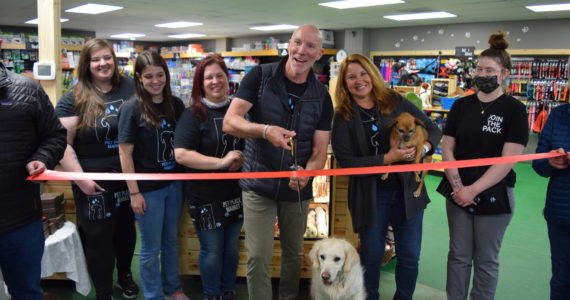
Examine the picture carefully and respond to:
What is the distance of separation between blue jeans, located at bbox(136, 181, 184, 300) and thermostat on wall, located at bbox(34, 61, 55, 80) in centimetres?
143

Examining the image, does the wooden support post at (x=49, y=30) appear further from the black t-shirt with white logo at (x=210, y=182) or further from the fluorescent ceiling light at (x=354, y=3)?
the fluorescent ceiling light at (x=354, y=3)

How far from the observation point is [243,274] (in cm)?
317

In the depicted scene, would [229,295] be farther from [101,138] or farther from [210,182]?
[101,138]

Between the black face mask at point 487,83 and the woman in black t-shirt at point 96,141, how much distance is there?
207 cm

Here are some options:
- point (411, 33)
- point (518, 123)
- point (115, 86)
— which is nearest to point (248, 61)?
point (411, 33)

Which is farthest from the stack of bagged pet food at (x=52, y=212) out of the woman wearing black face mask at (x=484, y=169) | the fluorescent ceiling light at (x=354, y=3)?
the fluorescent ceiling light at (x=354, y=3)

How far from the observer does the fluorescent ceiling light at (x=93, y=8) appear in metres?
9.18

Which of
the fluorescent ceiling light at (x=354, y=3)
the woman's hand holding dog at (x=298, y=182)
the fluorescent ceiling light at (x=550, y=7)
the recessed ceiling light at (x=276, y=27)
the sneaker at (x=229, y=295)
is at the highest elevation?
the recessed ceiling light at (x=276, y=27)

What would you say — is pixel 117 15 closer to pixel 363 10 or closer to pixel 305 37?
pixel 363 10

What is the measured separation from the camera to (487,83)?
2225mm

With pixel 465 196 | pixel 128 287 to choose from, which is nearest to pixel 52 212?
pixel 128 287

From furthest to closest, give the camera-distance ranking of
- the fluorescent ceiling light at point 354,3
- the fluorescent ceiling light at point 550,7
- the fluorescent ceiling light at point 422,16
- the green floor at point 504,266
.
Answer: the fluorescent ceiling light at point 422,16, the fluorescent ceiling light at point 354,3, the fluorescent ceiling light at point 550,7, the green floor at point 504,266

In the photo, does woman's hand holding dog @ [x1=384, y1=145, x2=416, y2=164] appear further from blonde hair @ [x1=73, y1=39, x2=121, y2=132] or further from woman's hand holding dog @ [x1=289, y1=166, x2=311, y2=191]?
blonde hair @ [x1=73, y1=39, x2=121, y2=132]

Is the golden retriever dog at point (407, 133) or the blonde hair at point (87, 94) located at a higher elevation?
the blonde hair at point (87, 94)
